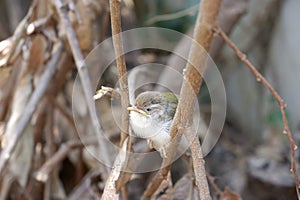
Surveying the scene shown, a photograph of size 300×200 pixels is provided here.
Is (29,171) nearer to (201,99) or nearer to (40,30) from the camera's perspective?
(40,30)

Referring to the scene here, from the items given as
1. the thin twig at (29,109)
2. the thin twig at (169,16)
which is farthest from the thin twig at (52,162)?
the thin twig at (169,16)

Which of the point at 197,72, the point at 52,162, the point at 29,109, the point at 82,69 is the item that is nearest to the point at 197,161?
the point at 197,72

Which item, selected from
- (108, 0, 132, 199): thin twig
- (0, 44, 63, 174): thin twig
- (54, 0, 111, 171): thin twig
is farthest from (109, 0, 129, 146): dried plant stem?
(0, 44, 63, 174): thin twig

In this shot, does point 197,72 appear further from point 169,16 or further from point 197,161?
point 169,16

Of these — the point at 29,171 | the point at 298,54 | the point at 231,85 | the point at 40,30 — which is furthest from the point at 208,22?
the point at 231,85

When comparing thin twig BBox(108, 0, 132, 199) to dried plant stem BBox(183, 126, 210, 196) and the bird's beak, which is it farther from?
dried plant stem BBox(183, 126, 210, 196)

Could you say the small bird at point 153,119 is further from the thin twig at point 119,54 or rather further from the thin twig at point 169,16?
the thin twig at point 169,16
